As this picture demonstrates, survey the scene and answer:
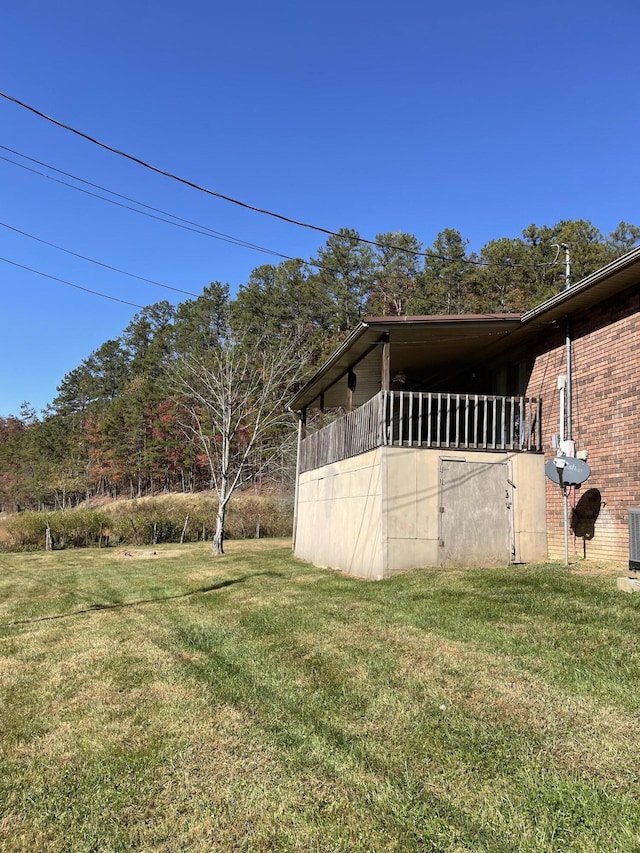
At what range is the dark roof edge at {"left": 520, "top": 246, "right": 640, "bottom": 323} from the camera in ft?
24.3

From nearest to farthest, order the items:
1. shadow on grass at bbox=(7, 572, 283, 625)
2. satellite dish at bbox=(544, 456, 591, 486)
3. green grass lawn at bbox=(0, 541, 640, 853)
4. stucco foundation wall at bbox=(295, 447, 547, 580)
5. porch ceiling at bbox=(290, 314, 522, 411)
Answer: green grass lawn at bbox=(0, 541, 640, 853) → shadow on grass at bbox=(7, 572, 283, 625) → satellite dish at bbox=(544, 456, 591, 486) → stucco foundation wall at bbox=(295, 447, 547, 580) → porch ceiling at bbox=(290, 314, 522, 411)

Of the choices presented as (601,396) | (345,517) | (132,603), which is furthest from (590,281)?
(132,603)

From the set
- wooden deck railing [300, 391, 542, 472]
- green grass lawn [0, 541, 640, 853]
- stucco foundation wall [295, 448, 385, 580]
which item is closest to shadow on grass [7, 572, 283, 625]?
green grass lawn [0, 541, 640, 853]

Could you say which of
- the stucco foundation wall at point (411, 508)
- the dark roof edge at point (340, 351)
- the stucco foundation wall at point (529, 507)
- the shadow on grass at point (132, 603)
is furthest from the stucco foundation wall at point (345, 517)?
the stucco foundation wall at point (529, 507)

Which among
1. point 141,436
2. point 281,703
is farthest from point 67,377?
point 281,703

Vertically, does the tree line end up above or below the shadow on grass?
above

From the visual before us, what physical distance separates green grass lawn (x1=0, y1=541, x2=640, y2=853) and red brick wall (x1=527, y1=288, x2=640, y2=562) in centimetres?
183

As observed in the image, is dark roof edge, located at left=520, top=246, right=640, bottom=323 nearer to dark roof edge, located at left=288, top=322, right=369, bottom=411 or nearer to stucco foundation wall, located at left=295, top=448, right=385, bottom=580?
dark roof edge, located at left=288, top=322, right=369, bottom=411

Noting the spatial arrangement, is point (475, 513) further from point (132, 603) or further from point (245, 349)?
point (245, 349)

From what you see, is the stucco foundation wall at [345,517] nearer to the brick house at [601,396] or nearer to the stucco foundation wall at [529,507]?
the stucco foundation wall at [529,507]

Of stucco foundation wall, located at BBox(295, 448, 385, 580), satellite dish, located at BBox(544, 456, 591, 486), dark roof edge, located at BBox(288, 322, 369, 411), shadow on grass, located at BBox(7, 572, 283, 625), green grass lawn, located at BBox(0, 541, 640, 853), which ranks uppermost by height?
dark roof edge, located at BBox(288, 322, 369, 411)

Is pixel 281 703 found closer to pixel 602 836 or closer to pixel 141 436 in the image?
pixel 602 836

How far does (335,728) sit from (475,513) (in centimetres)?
653

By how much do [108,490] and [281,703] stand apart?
192 feet
